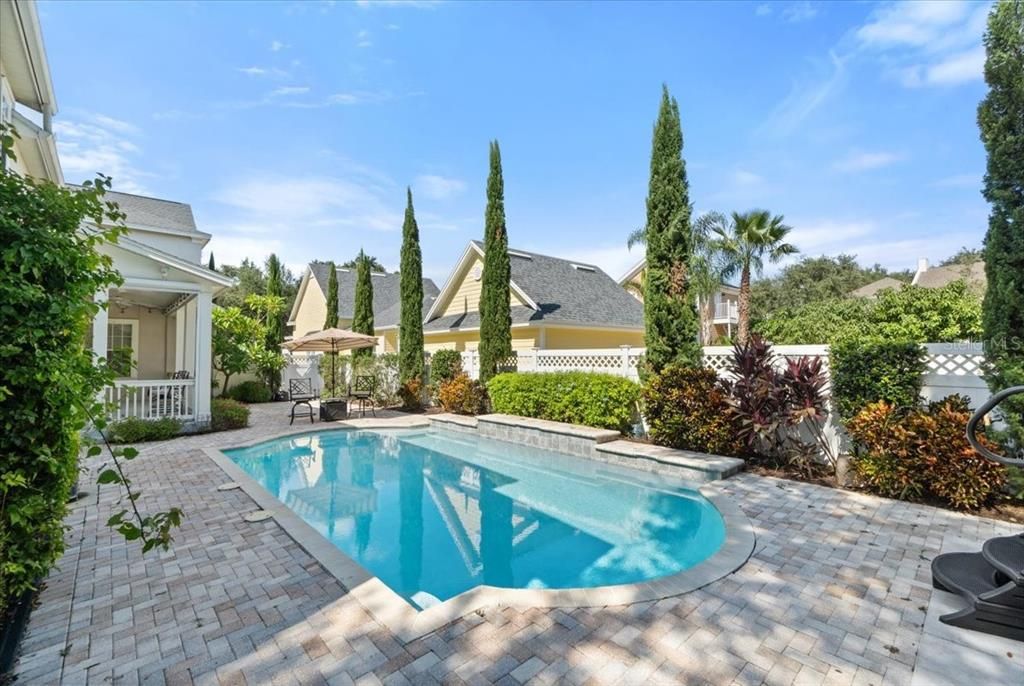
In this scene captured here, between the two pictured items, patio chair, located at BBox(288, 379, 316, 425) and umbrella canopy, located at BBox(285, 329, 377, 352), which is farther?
patio chair, located at BBox(288, 379, 316, 425)

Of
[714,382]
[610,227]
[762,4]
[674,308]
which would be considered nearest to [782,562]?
[714,382]

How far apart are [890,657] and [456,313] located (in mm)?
19430

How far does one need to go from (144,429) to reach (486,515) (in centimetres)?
906

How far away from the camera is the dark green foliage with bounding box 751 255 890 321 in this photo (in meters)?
42.5

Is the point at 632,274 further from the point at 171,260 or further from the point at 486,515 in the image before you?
the point at 486,515

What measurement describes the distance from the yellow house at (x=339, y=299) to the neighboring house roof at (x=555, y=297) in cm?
634

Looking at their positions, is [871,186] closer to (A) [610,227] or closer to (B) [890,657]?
(A) [610,227]

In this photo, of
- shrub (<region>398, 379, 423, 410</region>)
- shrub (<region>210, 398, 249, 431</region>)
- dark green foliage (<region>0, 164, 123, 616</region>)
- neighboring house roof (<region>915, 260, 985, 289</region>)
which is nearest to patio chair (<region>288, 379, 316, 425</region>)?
shrub (<region>210, 398, 249, 431</region>)

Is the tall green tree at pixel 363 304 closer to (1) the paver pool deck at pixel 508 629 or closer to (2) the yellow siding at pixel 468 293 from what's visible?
(2) the yellow siding at pixel 468 293

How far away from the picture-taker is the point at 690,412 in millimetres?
8961

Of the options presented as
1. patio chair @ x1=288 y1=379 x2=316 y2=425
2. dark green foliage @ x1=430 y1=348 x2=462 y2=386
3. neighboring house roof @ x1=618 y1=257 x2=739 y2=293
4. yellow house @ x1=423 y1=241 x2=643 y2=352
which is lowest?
patio chair @ x1=288 y1=379 x2=316 y2=425

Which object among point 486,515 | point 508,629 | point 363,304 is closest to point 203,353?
point 486,515

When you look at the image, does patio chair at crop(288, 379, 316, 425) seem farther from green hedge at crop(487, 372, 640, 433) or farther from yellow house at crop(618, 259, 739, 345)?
yellow house at crop(618, 259, 739, 345)

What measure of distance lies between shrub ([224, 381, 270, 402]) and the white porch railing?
6.85 metres
